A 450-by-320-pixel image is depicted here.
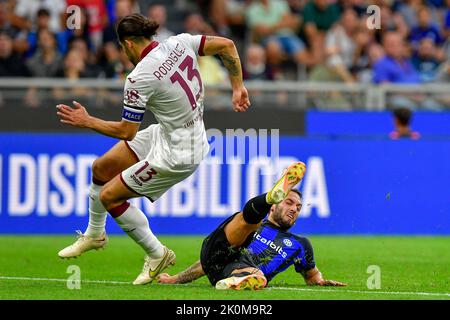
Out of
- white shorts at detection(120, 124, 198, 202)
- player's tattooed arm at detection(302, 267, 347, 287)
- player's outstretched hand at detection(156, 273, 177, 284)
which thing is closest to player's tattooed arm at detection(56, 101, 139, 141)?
white shorts at detection(120, 124, 198, 202)

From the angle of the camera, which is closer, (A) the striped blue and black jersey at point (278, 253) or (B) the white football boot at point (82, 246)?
(A) the striped blue and black jersey at point (278, 253)

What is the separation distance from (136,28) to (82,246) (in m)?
2.26

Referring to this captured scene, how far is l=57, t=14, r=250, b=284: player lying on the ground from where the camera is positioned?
33.8ft

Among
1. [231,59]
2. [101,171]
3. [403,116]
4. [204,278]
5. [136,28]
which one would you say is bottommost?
[204,278]

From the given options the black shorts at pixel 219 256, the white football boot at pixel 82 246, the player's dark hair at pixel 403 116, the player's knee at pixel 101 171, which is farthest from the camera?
the player's dark hair at pixel 403 116

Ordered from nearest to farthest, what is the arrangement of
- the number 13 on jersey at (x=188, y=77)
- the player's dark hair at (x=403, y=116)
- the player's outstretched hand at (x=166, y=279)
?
the number 13 on jersey at (x=188, y=77), the player's outstretched hand at (x=166, y=279), the player's dark hair at (x=403, y=116)

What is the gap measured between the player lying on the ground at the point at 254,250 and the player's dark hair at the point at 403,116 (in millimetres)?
7164

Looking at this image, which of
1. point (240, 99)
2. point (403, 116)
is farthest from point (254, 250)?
point (403, 116)

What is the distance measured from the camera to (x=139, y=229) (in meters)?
10.9

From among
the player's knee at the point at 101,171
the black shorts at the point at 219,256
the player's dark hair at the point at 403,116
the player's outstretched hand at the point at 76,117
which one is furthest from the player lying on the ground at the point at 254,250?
the player's dark hair at the point at 403,116

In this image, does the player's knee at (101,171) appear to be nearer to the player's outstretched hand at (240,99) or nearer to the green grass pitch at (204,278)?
the green grass pitch at (204,278)

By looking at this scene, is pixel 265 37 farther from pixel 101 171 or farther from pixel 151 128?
pixel 101 171

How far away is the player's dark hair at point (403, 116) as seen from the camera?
1766 cm

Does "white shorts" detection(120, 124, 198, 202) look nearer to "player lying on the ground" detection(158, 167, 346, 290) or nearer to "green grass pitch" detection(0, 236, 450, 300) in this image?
"player lying on the ground" detection(158, 167, 346, 290)
